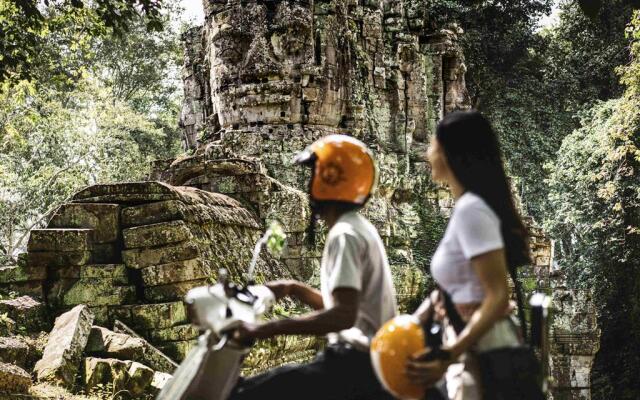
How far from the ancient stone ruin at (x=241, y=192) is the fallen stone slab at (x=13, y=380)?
0.01 metres

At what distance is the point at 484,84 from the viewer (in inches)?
1236

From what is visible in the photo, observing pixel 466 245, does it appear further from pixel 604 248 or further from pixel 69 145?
pixel 69 145

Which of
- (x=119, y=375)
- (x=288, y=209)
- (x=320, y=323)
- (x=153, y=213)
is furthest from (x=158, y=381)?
(x=288, y=209)

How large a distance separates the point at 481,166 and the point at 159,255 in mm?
5676

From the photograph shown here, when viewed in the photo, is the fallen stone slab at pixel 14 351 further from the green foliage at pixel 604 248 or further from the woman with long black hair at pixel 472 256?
the green foliage at pixel 604 248

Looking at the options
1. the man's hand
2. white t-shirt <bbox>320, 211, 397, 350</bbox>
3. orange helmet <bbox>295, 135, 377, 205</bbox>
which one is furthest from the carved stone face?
the man's hand

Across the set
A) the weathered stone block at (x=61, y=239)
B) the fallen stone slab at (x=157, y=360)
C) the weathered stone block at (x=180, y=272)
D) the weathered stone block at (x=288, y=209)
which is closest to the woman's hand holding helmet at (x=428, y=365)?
the fallen stone slab at (x=157, y=360)

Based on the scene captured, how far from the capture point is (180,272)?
27.2 feet

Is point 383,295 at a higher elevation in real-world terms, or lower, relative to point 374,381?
higher

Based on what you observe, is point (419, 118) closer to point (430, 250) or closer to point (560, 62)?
point (430, 250)

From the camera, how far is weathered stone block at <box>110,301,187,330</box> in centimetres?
815

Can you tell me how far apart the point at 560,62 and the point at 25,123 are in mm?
19797

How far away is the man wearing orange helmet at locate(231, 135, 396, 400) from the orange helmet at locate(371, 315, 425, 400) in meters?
0.26

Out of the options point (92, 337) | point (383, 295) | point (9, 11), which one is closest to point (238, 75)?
point (9, 11)
